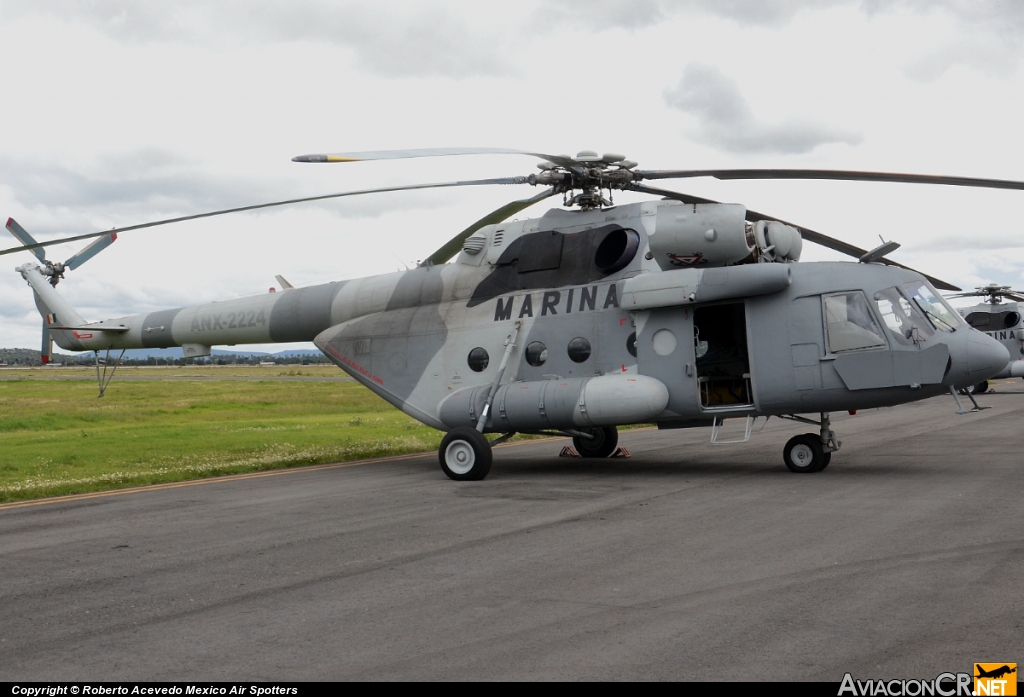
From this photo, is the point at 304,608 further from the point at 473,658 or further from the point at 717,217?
the point at 717,217

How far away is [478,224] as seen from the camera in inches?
584

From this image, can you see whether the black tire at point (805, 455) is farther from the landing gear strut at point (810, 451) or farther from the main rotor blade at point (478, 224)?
the main rotor blade at point (478, 224)

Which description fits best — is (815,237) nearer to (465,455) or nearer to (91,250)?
(465,455)

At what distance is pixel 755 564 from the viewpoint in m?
7.08

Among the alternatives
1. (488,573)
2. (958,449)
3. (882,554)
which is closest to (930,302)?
(958,449)

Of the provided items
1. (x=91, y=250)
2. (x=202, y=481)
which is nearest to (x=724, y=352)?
(x=202, y=481)

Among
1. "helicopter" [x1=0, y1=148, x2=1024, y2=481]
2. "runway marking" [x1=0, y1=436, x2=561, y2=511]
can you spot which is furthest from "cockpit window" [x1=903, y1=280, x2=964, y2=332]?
"runway marking" [x1=0, y1=436, x2=561, y2=511]

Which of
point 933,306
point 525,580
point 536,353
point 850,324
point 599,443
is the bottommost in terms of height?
point 599,443

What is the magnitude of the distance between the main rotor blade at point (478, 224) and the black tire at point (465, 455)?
11.5 ft

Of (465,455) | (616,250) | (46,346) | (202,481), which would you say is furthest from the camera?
(46,346)

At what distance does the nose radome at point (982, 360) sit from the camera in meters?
12.3

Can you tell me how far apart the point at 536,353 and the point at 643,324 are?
1.87 metres

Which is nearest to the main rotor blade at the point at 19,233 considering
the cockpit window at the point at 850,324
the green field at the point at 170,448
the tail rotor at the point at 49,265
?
the tail rotor at the point at 49,265

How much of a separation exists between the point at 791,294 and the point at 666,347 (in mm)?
1996
